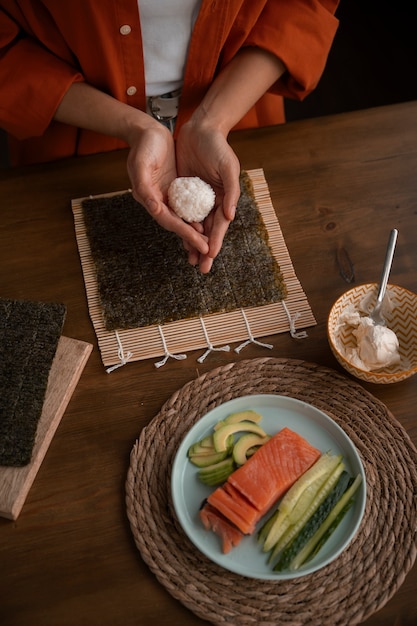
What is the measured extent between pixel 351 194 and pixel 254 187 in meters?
0.21

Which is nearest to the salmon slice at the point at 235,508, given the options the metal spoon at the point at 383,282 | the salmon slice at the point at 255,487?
the salmon slice at the point at 255,487

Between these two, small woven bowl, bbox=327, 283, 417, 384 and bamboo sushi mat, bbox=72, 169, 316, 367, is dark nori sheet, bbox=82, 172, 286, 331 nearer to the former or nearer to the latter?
bamboo sushi mat, bbox=72, 169, 316, 367

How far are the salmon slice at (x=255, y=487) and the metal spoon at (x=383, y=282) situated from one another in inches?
11.6

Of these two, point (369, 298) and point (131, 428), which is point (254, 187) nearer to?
point (369, 298)

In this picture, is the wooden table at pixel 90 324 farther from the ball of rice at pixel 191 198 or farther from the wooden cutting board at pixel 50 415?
the ball of rice at pixel 191 198

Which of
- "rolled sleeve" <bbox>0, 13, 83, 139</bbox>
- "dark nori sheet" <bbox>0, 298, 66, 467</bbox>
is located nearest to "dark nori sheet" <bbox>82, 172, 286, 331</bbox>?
"dark nori sheet" <bbox>0, 298, 66, 467</bbox>

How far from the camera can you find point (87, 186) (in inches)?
57.1

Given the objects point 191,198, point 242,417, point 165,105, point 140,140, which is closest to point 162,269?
point 191,198

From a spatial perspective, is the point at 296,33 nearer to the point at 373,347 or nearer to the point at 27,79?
the point at 27,79

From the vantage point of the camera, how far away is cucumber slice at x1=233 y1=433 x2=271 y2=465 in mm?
1058

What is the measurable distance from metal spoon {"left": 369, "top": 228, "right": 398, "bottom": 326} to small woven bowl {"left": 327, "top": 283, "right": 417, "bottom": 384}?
19 mm

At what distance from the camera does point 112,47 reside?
4.53 feet

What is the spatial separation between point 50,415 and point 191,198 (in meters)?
0.49

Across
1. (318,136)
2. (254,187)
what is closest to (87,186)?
(254,187)
